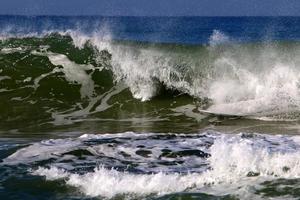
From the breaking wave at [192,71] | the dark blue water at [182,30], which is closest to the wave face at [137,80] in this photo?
the breaking wave at [192,71]

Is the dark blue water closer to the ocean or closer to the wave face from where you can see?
the wave face

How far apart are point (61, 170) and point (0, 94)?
7508 millimetres

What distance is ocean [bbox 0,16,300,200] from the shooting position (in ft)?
20.7

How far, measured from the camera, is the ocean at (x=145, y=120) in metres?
6.30

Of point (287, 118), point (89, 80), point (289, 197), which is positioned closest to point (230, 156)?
point (289, 197)

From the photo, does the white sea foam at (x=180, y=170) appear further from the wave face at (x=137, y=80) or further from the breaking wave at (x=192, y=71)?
the breaking wave at (x=192, y=71)

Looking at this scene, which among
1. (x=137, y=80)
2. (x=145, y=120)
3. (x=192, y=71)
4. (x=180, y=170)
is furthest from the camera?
(x=192, y=71)

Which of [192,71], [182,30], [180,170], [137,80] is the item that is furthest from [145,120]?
[182,30]

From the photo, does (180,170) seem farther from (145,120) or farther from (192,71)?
(192,71)

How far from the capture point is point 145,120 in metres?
11.4

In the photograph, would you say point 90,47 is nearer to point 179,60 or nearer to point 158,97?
point 179,60

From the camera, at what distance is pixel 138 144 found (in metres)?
8.41

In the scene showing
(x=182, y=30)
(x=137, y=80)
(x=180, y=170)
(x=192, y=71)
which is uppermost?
(x=182, y=30)

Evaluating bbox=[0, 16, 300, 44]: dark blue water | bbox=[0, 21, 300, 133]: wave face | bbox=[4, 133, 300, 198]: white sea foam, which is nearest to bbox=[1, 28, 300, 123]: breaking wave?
bbox=[0, 21, 300, 133]: wave face
